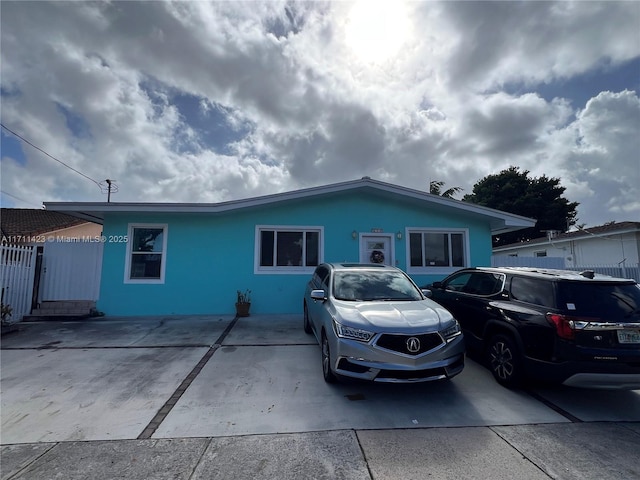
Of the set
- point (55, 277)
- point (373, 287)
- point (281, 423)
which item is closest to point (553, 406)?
point (373, 287)

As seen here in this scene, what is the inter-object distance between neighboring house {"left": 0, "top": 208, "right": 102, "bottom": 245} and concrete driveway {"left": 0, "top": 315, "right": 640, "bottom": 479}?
12843 millimetres

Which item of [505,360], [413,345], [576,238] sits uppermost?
[576,238]

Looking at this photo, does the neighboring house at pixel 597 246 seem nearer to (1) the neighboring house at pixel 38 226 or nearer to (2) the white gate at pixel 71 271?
(2) the white gate at pixel 71 271

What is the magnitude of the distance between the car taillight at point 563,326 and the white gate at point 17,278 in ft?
37.3

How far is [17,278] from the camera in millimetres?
8477

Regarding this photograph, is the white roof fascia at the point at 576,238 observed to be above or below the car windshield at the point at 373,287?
above

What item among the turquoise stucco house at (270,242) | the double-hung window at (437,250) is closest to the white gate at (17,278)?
the turquoise stucco house at (270,242)

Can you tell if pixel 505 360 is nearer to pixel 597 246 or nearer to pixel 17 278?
pixel 17 278

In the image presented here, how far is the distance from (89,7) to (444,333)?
1109 centimetres

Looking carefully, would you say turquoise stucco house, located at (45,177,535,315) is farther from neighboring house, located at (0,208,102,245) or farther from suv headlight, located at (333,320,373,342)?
neighboring house, located at (0,208,102,245)

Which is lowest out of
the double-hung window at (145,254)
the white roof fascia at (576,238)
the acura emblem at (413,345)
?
the acura emblem at (413,345)

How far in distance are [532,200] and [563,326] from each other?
3024cm

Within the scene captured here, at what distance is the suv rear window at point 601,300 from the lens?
375 centimetres

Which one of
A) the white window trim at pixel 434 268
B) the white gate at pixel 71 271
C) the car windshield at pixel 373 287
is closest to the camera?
the car windshield at pixel 373 287
